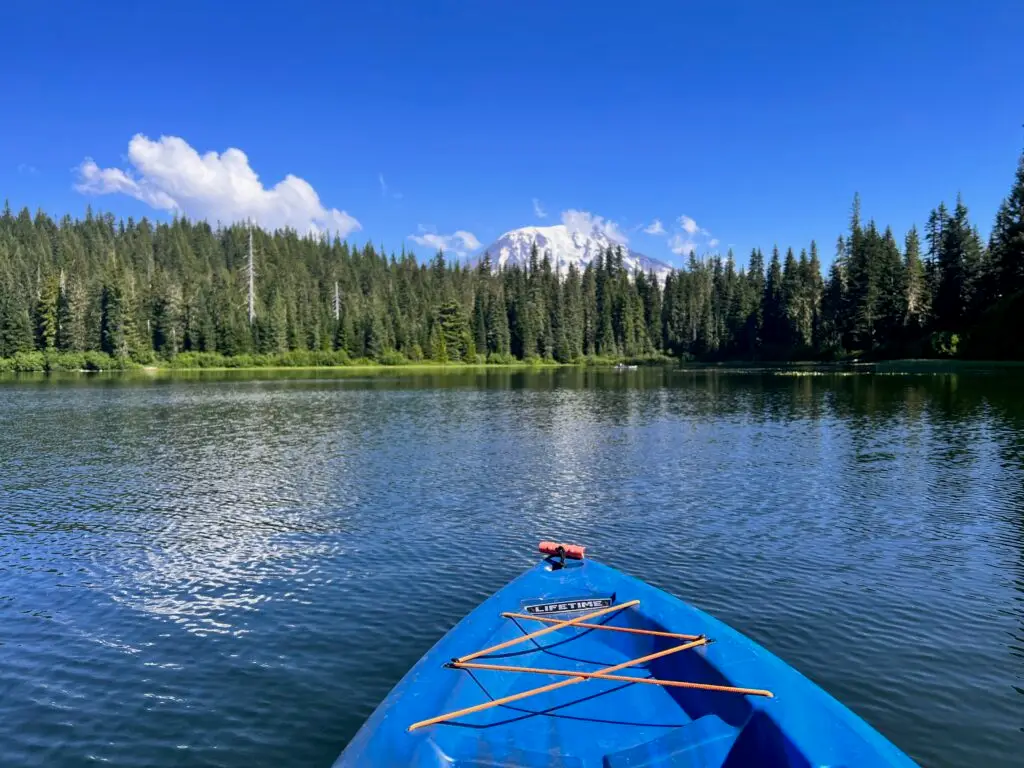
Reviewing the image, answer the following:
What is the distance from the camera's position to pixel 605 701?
33.3 ft

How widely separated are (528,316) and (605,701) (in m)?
177

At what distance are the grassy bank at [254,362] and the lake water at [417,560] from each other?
103788 millimetres

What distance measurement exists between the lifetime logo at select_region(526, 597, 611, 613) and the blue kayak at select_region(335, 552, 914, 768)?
0.07 feet

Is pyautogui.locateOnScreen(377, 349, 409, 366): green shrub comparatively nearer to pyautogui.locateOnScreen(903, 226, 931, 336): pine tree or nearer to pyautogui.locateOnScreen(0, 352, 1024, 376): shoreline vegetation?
pyautogui.locateOnScreen(0, 352, 1024, 376): shoreline vegetation

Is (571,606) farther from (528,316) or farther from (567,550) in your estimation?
(528,316)

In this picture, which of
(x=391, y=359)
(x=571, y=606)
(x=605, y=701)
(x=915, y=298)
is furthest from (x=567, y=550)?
(x=391, y=359)

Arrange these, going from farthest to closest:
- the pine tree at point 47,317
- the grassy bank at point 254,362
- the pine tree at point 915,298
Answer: the pine tree at point 47,317 → the grassy bank at point 254,362 → the pine tree at point 915,298

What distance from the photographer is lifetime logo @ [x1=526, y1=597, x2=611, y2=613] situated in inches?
479

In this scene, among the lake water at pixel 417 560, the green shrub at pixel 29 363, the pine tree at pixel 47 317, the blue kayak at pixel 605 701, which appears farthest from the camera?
Result: the pine tree at pixel 47 317

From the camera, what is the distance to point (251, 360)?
155m

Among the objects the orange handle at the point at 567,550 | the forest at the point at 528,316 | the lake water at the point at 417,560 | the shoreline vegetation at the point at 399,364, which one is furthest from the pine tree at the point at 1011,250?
the orange handle at the point at 567,550

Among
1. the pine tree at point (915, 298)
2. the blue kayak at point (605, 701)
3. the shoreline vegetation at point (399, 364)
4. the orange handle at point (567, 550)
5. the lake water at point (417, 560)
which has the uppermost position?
the pine tree at point (915, 298)

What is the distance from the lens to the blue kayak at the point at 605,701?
796 cm

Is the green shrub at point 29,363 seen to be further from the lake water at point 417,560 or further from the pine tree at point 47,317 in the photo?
the lake water at point 417,560
